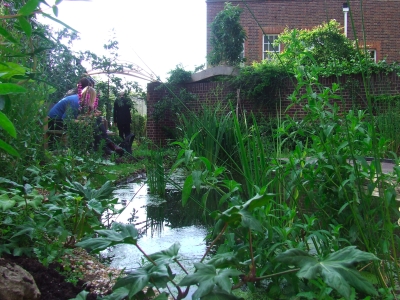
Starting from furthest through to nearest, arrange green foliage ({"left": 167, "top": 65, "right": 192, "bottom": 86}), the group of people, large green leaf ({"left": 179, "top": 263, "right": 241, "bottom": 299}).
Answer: green foliage ({"left": 167, "top": 65, "right": 192, "bottom": 86})
the group of people
large green leaf ({"left": 179, "top": 263, "right": 241, "bottom": 299})

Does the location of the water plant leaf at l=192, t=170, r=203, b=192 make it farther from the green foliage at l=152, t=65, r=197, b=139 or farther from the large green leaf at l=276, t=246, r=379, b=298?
the green foliage at l=152, t=65, r=197, b=139

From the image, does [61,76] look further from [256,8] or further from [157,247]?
[256,8]

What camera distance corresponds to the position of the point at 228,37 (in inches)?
500

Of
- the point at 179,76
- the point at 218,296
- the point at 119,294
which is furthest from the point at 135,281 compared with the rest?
the point at 179,76

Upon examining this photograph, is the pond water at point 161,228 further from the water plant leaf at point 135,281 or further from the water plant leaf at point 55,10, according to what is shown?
the water plant leaf at point 55,10

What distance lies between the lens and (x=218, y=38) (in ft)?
42.4

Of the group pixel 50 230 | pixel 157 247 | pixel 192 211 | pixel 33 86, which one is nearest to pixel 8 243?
pixel 50 230

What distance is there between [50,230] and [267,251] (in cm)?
90

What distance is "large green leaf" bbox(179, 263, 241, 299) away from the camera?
1.05m

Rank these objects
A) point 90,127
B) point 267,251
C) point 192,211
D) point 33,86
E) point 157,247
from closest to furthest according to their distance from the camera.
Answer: point 267,251, point 157,247, point 33,86, point 192,211, point 90,127

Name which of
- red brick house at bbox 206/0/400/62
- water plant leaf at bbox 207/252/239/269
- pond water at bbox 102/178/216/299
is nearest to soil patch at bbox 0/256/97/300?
pond water at bbox 102/178/216/299

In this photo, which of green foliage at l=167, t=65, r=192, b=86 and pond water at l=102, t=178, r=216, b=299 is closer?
pond water at l=102, t=178, r=216, b=299

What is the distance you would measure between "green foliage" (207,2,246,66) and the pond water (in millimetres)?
8506

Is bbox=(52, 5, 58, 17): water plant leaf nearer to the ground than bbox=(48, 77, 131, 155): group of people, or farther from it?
farther from it
